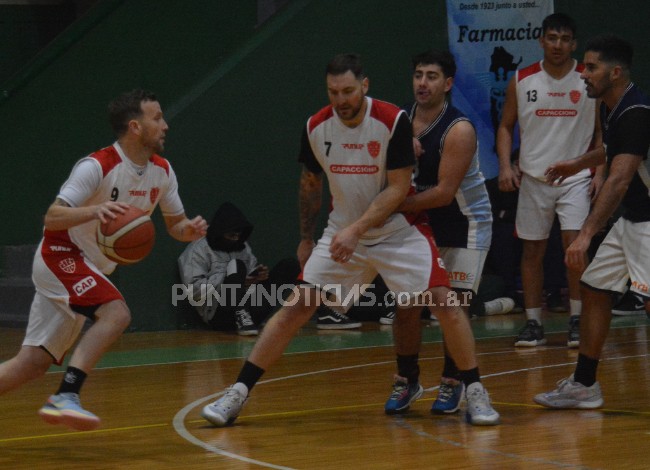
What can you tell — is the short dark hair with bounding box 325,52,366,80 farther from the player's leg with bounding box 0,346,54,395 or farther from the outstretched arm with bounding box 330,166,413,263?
the player's leg with bounding box 0,346,54,395

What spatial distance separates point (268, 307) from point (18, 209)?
2.84 metres

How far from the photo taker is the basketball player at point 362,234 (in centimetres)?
575

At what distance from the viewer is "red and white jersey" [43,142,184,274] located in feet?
18.3

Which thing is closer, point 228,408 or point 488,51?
point 228,408

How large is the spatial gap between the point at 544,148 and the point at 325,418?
3.47 metres

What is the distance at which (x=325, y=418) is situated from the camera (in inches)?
242

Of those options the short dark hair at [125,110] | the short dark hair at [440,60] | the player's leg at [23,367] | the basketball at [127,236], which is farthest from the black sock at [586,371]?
the player's leg at [23,367]

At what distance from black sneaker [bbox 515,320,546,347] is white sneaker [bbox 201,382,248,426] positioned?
3.31m

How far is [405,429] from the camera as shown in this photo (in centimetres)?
580

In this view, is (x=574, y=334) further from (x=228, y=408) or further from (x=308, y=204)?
(x=228, y=408)

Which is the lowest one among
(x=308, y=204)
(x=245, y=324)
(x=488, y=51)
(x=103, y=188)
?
(x=245, y=324)

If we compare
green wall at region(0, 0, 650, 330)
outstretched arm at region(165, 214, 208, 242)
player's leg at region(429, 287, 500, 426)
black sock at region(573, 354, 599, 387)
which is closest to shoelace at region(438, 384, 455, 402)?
player's leg at region(429, 287, 500, 426)

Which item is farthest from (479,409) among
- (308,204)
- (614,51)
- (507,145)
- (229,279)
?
(229,279)

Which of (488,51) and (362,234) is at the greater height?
(488,51)
